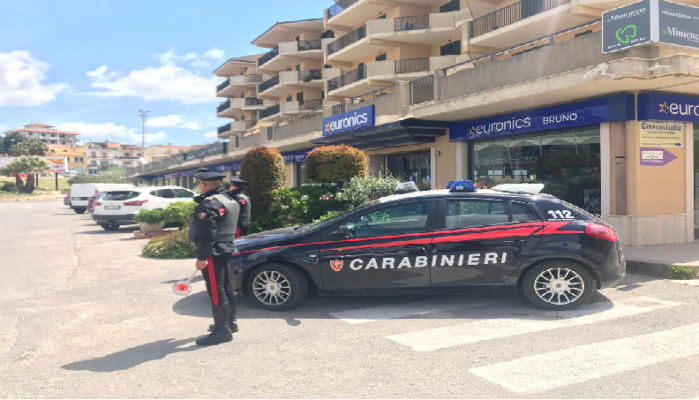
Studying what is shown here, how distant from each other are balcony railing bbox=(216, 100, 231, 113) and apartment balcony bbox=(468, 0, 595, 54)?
3692 centimetres

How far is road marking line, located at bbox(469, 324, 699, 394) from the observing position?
12.0 ft

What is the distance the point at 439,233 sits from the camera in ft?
18.4

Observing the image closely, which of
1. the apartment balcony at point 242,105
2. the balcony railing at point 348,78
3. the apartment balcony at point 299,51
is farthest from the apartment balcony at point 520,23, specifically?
the apartment balcony at point 242,105

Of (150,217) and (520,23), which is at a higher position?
(520,23)

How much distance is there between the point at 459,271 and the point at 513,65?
739 cm

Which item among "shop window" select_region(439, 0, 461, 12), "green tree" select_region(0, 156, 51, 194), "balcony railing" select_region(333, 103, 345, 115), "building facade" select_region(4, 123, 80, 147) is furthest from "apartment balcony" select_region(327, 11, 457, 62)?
"building facade" select_region(4, 123, 80, 147)

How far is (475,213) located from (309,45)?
35.8m

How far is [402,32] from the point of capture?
2491 centimetres

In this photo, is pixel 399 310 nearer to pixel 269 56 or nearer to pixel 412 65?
pixel 412 65

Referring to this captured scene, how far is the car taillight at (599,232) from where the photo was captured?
18.1 ft

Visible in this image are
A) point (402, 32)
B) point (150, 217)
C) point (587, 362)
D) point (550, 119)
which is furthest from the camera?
point (402, 32)

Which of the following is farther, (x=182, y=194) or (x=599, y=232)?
(x=182, y=194)

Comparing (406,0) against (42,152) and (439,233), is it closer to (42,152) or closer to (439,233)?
(439,233)

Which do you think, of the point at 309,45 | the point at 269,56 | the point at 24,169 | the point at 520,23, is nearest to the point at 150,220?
the point at 520,23
